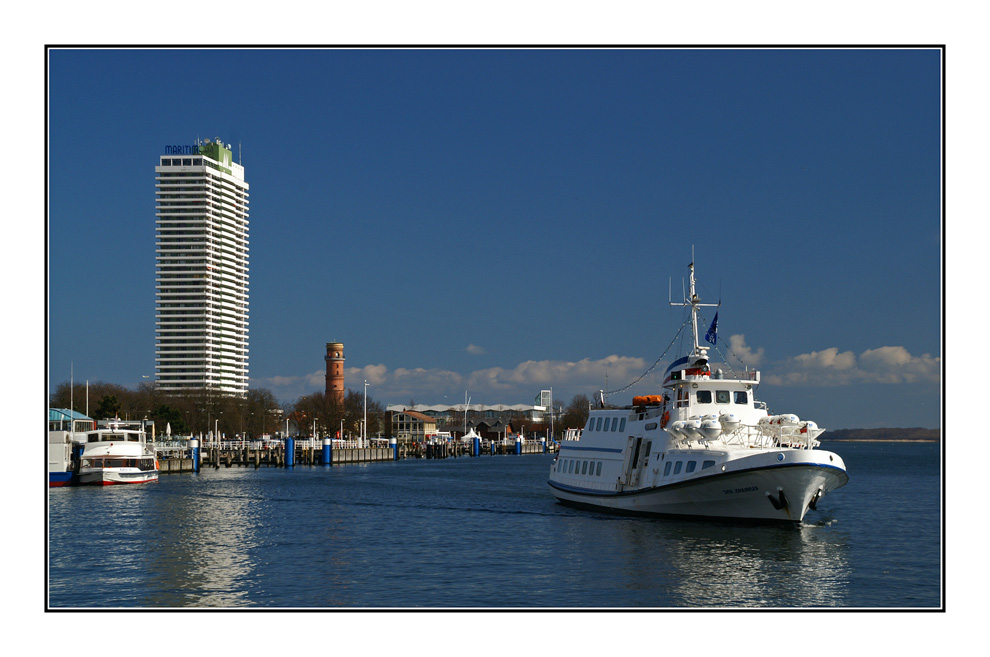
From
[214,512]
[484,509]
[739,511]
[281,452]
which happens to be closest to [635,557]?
[739,511]

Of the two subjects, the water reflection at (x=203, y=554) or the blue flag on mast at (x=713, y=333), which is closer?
the water reflection at (x=203, y=554)

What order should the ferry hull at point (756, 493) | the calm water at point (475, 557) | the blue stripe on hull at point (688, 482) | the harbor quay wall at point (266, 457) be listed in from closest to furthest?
the calm water at point (475, 557) < the blue stripe on hull at point (688, 482) < the ferry hull at point (756, 493) < the harbor quay wall at point (266, 457)

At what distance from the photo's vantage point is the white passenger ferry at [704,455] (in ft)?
134

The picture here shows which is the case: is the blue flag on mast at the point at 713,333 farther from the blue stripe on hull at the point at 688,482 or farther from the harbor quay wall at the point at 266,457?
the harbor quay wall at the point at 266,457

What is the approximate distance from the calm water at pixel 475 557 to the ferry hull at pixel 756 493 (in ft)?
2.60

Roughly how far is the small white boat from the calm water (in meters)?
18.1

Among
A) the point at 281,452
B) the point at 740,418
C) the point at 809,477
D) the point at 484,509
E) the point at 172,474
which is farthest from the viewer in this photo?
the point at 281,452

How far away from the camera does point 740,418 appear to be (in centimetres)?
4681

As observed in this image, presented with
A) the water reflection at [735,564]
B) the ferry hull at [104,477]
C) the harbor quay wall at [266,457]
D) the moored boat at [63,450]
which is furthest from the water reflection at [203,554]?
the harbor quay wall at [266,457]

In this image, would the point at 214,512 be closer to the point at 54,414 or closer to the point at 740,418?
the point at 740,418

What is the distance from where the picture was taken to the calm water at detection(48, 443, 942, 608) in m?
29.5

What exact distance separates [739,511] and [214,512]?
3155 cm

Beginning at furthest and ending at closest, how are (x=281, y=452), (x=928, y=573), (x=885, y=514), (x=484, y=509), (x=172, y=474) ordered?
(x=281, y=452)
(x=172, y=474)
(x=484, y=509)
(x=885, y=514)
(x=928, y=573)

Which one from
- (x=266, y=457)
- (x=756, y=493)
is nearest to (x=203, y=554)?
(x=756, y=493)
